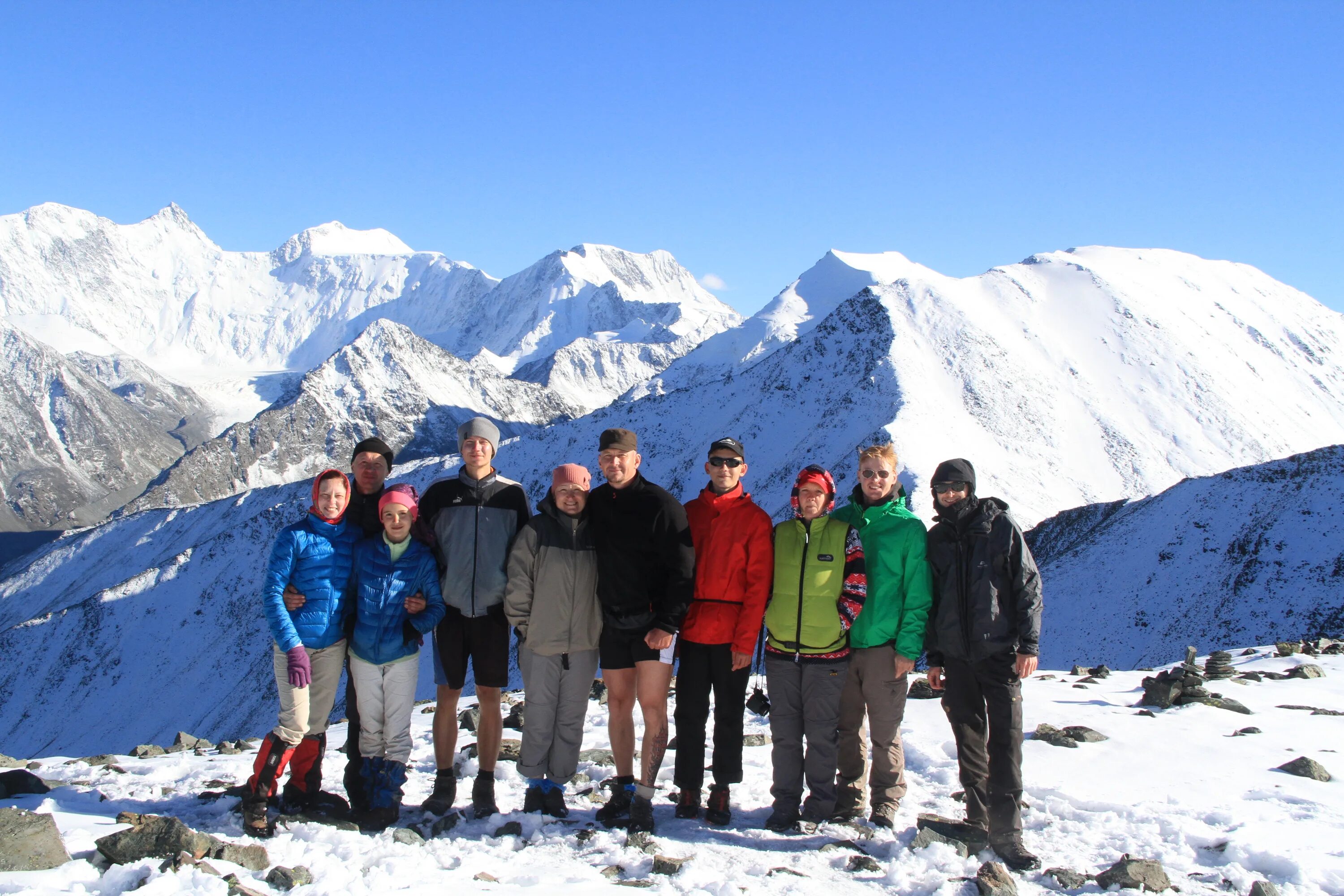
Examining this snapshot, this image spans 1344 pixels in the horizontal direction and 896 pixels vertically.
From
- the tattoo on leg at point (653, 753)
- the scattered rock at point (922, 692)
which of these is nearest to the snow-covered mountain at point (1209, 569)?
the scattered rock at point (922, 692)

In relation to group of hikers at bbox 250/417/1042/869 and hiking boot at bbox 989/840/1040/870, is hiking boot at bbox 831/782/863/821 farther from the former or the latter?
hiking boot at bbox 989/840/1040/870

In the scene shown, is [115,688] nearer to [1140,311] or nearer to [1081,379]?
[1081,379]

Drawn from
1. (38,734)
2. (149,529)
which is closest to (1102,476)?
(38,734)

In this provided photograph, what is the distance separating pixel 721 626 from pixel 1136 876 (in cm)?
364

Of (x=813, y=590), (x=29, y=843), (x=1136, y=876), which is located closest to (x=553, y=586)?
(x=813, y=590)

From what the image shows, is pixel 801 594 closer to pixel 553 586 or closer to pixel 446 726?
pixel 553 586

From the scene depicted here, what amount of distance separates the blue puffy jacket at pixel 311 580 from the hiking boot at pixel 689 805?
11.4 feet

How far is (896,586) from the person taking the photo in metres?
7.30

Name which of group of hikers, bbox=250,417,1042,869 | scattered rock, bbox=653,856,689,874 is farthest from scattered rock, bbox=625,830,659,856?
group of hikers, bbox=250,417,1042,869

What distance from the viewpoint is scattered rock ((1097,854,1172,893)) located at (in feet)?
19.6

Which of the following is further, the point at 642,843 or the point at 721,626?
the point at 721,626

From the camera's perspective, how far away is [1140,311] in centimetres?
8188

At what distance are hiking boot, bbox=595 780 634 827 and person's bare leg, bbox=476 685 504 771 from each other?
1.13m

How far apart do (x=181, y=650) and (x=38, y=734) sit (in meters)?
12.8
